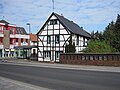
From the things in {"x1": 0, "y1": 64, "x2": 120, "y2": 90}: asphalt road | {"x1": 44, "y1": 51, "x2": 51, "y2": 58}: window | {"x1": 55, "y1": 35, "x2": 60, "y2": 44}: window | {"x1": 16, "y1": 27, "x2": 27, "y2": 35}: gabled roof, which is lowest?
{"x1": 0, "y1": 64, "x2": 120, "y2": 90}: asphalt road

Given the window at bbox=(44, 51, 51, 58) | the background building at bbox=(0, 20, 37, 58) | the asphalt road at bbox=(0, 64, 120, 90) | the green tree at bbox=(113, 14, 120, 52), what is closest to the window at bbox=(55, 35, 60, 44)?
the window at bbox=(44, 51, 51, 58)

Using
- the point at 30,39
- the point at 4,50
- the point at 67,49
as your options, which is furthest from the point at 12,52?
the point at 67,49

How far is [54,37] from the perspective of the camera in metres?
42.2

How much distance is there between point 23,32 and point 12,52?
8.40 meters

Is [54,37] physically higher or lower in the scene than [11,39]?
lower

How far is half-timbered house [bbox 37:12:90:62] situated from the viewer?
40938 millimetres

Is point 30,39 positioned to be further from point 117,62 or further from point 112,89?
point 112,89

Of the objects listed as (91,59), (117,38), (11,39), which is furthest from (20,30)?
(91,59)

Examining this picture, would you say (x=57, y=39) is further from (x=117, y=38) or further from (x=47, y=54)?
(x=117, y=38)

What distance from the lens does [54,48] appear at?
1661 inches

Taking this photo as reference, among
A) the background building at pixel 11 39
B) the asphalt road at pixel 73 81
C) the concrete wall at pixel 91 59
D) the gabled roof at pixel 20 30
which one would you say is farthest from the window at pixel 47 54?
the gabled roof at pixel 20 30

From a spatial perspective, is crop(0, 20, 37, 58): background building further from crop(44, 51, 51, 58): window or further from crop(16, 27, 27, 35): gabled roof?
crop(44, 51, 51, 58): window

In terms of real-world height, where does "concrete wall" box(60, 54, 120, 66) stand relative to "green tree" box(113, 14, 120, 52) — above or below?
below

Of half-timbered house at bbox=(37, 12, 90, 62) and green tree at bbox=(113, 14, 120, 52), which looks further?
green tree at bbox=(113, 14, 120, 52)
